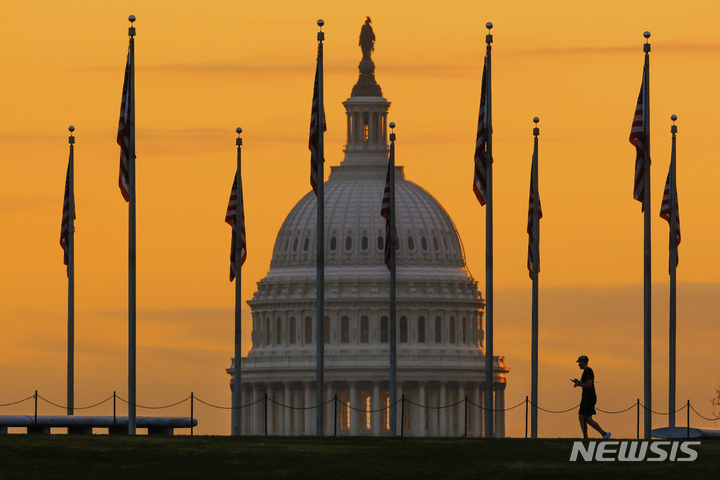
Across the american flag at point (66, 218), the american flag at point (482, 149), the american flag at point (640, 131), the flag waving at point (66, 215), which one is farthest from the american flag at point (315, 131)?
the american flag at point (66, 218)

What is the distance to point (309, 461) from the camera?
87.2 meters

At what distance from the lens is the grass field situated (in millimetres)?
84062

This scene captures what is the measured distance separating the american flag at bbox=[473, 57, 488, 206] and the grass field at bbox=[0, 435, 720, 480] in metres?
24.7

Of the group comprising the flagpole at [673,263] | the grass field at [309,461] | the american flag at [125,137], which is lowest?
the grass field at [309,461]

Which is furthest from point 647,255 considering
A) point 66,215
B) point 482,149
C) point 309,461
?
point 309,461

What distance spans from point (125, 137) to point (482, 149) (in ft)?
47.9

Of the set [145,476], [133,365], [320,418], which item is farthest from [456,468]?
[320,418]

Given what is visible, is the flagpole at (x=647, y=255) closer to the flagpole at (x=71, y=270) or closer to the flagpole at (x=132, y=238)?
the flagpole at (x=132, y=238)

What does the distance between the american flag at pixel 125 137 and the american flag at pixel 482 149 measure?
46.9 feet

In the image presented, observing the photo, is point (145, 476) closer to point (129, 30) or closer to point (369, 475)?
point (369, 475)

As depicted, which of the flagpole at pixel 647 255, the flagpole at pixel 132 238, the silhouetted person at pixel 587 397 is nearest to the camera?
the silhouetted person at pixel 587 397

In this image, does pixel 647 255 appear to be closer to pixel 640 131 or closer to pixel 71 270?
pixel 640 131

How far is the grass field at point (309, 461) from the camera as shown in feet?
276

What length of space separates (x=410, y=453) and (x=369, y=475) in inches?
261
